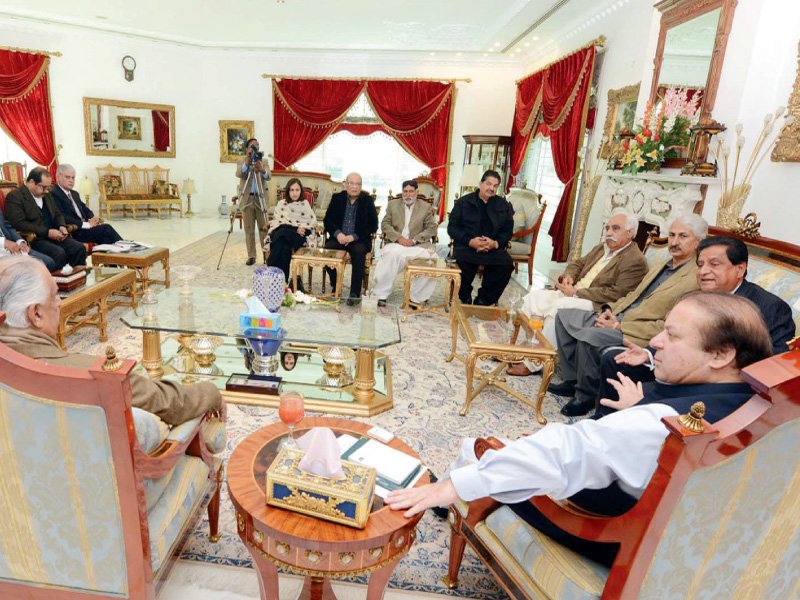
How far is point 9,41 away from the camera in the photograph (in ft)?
24.8

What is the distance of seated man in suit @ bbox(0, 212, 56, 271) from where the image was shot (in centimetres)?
355

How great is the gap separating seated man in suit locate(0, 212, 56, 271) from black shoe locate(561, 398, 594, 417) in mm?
3622

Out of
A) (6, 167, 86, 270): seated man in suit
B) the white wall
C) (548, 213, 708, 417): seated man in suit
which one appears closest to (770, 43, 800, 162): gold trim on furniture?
(548, 213, 708, 417): seated man in suit

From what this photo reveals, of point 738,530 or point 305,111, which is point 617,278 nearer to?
point 738,530

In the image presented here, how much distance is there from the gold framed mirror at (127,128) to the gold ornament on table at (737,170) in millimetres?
9026

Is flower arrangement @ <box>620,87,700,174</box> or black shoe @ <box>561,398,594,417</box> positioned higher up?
flower arrangement @ <box>620,87,700,174</box>

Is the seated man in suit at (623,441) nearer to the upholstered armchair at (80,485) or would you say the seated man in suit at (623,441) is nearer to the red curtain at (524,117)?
the upholstered armchair at (80,485)

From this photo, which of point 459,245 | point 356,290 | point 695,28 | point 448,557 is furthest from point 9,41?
point 448,557

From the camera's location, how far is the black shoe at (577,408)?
115 inches

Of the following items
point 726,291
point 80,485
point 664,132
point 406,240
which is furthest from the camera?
point 406,240

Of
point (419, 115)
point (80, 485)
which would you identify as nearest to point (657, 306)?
point (80, 485)

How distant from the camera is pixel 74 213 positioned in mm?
4617

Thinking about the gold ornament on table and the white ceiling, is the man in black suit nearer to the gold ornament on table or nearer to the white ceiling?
the white ceiling

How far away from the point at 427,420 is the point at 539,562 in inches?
61.6
